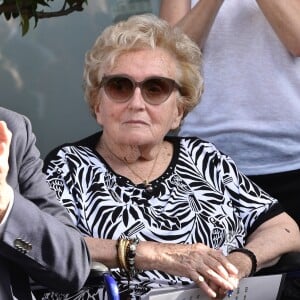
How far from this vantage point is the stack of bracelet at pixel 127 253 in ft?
8.63

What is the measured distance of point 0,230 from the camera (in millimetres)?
1960

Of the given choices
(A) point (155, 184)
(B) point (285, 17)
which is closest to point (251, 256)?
(A) point (155, 184)

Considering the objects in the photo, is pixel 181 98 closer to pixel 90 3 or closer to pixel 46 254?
pixel 46 254

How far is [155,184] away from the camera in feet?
9.53

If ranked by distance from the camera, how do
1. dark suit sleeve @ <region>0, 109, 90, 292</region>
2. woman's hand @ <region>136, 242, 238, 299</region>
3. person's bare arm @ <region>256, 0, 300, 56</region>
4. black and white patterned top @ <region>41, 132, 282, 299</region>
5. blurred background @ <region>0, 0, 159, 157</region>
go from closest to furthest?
dark suit sleeve @ <region>0, 109, 90, 292</region> → woman's hand @ <region>136, 242, 238, 299</region> → black and white patterned top @ <region>41, 132, 282, 299</region> → person's bare arm @ <region>256, 0, 300, 56</region> → blurred background @ <region>0, 0, 159, 157</region>

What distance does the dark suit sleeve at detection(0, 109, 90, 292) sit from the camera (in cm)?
200

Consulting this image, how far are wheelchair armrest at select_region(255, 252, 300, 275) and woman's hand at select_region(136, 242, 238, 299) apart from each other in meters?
0.30

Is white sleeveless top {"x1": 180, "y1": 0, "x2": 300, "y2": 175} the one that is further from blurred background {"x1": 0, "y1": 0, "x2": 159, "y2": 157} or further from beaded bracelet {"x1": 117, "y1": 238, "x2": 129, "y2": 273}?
blurred background {"x1": 0, "y1": 0, "x2": 159, "y2": 157}

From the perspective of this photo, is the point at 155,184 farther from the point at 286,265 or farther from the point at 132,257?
the point at 286,265

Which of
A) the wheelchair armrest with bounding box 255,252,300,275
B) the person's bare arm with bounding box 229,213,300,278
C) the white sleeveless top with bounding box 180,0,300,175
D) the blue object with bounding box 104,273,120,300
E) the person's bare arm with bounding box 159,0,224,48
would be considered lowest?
the wheelchair armrest with bounding box 255,252,300,275

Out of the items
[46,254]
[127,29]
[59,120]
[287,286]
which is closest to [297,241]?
[287,286]

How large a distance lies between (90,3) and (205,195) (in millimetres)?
1830

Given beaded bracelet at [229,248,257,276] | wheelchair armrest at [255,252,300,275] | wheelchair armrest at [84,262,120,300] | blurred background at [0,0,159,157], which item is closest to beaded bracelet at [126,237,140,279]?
wheelchair armrest at [84,262,120,300]

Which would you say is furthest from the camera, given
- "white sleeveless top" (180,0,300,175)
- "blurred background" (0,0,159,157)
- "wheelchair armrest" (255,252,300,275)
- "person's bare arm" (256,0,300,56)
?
"blurred background" (0,0,159,157)
